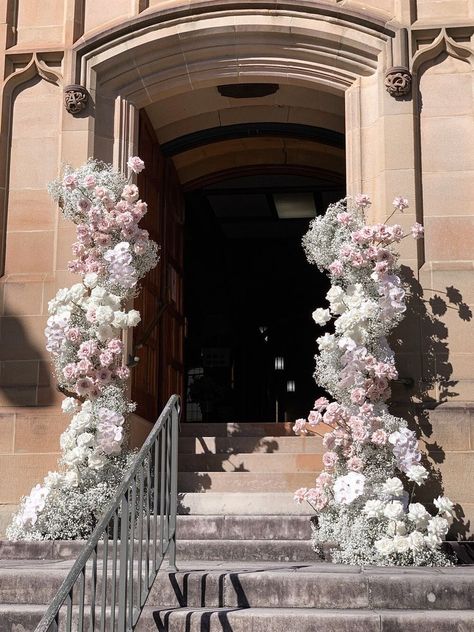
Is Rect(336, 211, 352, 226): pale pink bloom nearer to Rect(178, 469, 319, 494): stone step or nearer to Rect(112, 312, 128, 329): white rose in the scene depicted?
Rect(112, 312, 128, 329): white rose

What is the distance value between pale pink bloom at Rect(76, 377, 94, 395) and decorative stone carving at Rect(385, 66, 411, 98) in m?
3.14

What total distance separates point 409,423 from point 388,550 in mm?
1483

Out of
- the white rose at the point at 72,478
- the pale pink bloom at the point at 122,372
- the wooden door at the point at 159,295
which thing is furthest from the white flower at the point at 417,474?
the wooden door at the point at 159,295

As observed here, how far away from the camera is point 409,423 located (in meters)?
6.65

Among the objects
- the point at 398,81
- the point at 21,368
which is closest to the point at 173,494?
the point at 21,368

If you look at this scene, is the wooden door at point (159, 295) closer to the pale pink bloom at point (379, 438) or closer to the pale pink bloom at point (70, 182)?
the pale pink bloom at point (70, 182)

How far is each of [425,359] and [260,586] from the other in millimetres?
2661

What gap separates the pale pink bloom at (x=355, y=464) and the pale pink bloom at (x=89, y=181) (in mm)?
2603

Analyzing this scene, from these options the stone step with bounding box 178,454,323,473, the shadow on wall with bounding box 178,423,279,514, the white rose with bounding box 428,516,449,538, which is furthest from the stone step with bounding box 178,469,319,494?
the white rose with bounding box 428,516,449,538

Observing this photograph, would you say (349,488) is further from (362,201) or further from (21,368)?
(21,368)

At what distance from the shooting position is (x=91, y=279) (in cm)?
649

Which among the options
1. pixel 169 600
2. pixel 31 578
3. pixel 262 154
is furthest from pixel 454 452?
pixel 262 154

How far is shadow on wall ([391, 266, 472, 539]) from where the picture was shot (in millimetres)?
6626

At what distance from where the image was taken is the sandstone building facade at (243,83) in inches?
270
